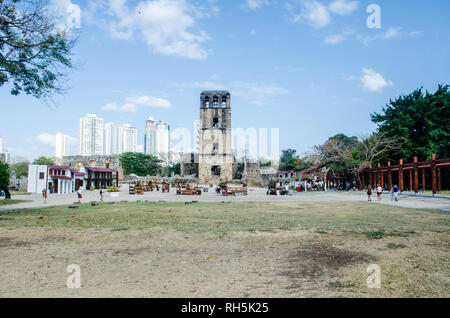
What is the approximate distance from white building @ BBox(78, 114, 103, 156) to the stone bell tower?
49.5 meters

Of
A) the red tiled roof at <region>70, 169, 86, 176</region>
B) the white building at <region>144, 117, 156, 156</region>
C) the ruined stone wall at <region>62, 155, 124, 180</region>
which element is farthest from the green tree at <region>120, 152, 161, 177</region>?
the red tiled roof at <region>70, 169, 86, 176</region>

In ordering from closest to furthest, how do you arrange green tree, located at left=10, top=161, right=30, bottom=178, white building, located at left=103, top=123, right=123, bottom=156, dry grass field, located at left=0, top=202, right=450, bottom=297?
dry grass field, located at left=0, top=202, right=450, bottom=297, green tree, located at left=10, top=161, right=30, bottom=178, white building, located at left=103, top=123, right=123, bottom=156

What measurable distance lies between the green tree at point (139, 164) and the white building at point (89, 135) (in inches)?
803

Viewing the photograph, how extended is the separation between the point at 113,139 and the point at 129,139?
696cm

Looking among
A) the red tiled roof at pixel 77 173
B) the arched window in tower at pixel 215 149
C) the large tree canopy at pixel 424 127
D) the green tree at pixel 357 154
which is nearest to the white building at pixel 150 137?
the arched window in tower at pixel 215 149

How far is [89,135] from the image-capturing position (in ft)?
317

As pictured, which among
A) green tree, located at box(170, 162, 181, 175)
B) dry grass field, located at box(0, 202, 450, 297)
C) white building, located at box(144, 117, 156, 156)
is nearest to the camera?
dry grass field, located at box(0, 202, 450, 297)

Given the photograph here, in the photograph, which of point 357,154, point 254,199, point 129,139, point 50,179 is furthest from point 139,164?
point 254,199

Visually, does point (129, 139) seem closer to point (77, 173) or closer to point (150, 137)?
point (150, 137)

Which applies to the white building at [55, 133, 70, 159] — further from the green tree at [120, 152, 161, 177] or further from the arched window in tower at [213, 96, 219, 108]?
the arched window in tower at [213, 96, 219, 108]

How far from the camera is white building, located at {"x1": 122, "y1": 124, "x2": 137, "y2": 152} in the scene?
10869 cm
